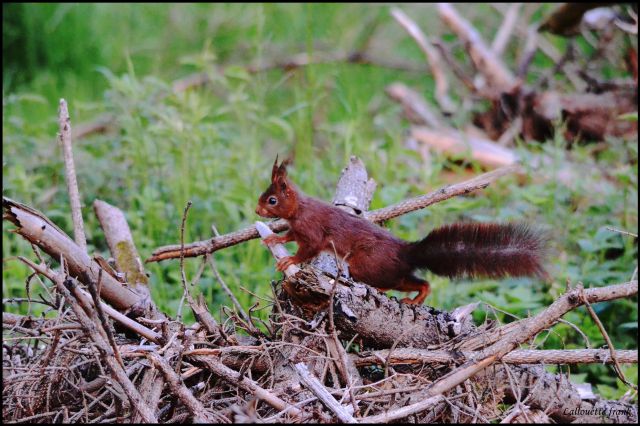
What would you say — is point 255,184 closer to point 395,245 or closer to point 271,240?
point 271,240

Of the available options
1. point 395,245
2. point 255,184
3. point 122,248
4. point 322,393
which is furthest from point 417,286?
point 255,184

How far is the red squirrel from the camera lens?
2.94m

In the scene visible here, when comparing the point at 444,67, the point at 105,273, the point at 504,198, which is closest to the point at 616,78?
the point at 444,67

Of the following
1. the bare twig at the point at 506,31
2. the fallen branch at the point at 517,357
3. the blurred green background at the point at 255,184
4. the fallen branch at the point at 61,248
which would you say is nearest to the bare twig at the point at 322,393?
the fallen branch at the point at 517,357

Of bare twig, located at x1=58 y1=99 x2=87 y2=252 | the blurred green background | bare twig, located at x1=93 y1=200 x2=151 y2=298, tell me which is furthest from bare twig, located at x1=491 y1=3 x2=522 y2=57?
bare twig, located at x1=58 y1=99 x2=87 y2=252

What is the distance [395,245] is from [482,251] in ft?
1.01

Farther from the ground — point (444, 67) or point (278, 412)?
point (444, 67)

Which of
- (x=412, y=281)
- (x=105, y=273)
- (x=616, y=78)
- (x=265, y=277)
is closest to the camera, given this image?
(x=105, y=273)

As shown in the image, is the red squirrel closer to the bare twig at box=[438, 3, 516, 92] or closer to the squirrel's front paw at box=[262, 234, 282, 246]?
the squirrel's front paw at box=[262, 234, 282, 246]

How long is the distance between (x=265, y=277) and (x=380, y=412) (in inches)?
65.2

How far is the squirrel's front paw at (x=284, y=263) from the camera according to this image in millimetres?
2996

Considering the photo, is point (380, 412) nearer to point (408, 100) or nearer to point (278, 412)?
point (278, 412)

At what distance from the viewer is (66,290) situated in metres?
2.31

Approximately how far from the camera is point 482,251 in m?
3.00
